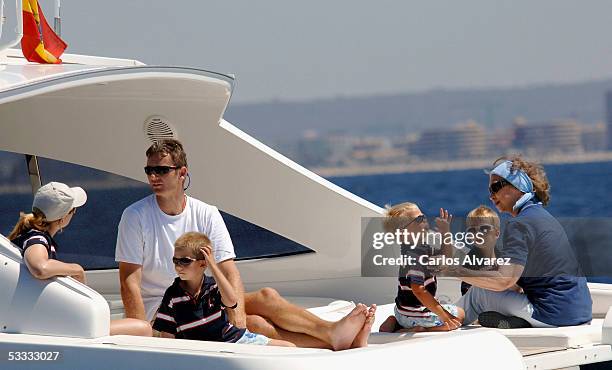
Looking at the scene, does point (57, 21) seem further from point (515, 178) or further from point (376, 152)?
point (376, 152)

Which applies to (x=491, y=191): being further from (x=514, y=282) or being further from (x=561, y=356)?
(x=561, y=356)

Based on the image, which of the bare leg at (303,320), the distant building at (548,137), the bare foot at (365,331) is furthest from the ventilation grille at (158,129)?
the distant building at (548,137)

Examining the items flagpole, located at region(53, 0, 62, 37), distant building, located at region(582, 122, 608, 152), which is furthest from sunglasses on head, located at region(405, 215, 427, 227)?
distant building, located at region(582, 122, 608, 152)

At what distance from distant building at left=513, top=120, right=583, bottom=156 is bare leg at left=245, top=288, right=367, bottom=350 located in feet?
311

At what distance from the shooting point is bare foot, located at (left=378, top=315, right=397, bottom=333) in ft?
20.8

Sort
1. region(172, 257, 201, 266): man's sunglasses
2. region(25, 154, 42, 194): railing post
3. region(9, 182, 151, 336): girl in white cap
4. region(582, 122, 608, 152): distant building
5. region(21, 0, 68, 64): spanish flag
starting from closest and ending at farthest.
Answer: region(9, 182, 151, 336): girl in white cap < region(172, 257, 201, 266): man's sunglasses < region(21, 0, 68, 64): spanish flag < region(25, 154, 42, 194): railing post < region(582, 122, 608, 152): distant building

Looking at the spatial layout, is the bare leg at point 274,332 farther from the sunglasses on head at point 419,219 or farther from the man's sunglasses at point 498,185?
the man's sunglasses at point 498,185

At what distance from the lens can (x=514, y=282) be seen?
612 cm

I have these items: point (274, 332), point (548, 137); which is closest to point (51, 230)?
point (274, 332)

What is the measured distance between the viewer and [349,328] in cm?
552

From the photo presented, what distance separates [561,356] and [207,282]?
1.52m

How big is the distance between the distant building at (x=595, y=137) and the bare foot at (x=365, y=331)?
95646 millimetres

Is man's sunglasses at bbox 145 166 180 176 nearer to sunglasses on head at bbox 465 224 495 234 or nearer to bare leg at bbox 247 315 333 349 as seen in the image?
bare leg at bbox 247 315 333 349

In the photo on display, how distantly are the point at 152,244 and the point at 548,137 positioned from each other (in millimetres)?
101561
